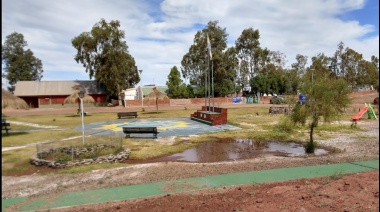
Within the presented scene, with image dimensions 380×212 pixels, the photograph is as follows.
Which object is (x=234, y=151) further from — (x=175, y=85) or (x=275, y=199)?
(x=175, y=85)

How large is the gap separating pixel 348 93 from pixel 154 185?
7.26m

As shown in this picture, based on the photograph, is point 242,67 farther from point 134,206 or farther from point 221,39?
point 134,206

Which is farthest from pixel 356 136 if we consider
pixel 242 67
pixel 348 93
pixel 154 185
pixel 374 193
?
pixel 242 67

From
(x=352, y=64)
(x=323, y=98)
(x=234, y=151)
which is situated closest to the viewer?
(x=323, y=98)

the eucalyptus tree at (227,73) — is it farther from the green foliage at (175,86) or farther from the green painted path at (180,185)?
the green painted path at (180,185)

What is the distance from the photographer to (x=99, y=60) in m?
41.5

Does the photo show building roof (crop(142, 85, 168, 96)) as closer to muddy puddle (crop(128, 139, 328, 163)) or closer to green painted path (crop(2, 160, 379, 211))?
muddy puddle (crop(128, 139, 328, 163))

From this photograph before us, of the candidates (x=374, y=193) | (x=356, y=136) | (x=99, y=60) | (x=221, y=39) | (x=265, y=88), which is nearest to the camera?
(x=374, y=193)

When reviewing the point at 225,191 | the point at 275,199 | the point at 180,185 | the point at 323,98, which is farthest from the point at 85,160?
the point at 323,98

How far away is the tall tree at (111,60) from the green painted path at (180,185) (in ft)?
93.3

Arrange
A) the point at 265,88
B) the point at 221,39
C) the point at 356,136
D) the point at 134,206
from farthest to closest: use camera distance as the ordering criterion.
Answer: the point at 265,88, the point at 221,39, the point at 356,136, the point at 134,206

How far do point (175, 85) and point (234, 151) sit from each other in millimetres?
42190

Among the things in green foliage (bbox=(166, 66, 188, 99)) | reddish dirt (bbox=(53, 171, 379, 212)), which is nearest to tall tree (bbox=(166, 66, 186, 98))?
green foliage (bbox=(166, 66, 188, 99))

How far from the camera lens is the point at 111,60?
4244 centimetres
